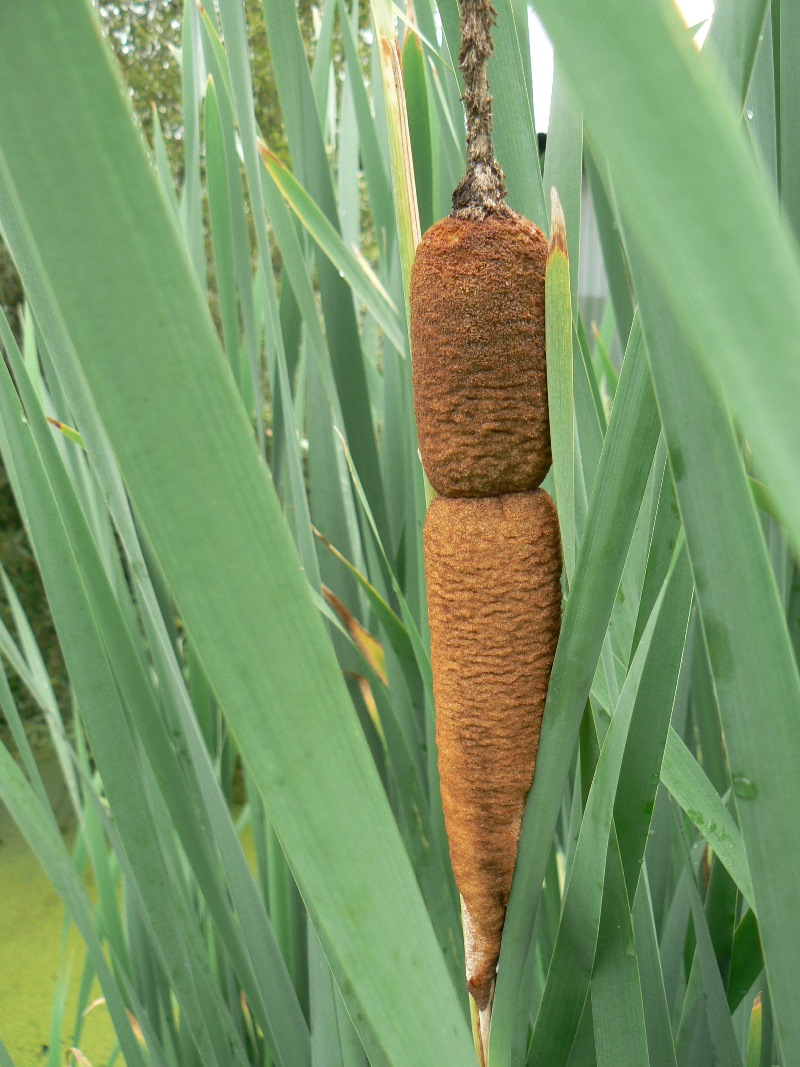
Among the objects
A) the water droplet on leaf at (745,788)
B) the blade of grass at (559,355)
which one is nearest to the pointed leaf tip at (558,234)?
the blade of grass at (559,355)

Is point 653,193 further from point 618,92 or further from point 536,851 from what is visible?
point 536,851

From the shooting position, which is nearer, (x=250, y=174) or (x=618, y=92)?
(x=618, y=92)

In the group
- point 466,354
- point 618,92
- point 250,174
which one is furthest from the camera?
point 250,174

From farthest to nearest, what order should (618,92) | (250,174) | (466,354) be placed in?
(250,174) → (466,354) → (618,92)

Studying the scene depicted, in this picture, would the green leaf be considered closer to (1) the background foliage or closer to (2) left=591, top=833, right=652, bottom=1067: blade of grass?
(1) the background foliage

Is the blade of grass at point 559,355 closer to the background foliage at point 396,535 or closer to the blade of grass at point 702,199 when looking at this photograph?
the background foliage at point 396,535

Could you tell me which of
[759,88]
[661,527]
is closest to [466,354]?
[661,527]

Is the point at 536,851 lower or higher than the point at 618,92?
lower

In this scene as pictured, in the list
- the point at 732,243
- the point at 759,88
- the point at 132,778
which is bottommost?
the point at 132,778
